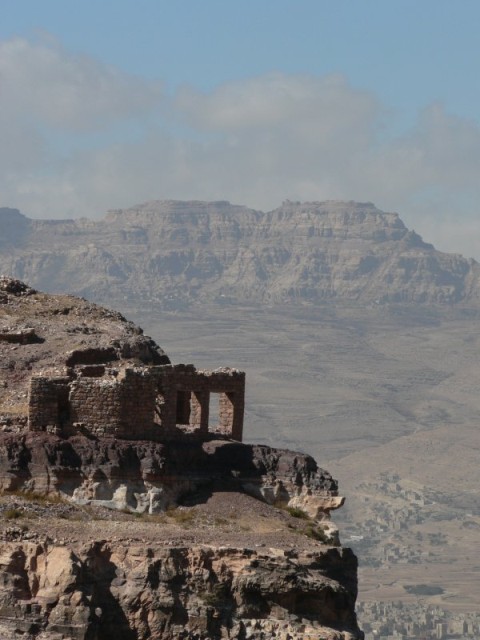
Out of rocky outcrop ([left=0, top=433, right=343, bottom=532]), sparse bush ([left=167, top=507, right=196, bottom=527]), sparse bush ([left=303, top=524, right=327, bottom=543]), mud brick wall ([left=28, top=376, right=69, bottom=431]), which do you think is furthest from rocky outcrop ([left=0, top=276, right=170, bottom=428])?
sparse bush ([left=303, top=524, right=327, bottom=543])

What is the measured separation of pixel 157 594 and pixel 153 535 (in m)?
1.74

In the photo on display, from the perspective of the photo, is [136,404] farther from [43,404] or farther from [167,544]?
[167,544]

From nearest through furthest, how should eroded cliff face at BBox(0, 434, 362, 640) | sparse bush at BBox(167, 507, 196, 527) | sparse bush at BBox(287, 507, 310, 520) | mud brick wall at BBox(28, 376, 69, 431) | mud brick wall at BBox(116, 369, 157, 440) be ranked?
eroded cliff face at BBox(0, 434, 362, 640)
sparse bush at BBox(167, 507, 196, 527)
mud brick wall at BBox(28, 376, 69, 431)
mud brick wall at BBox(116, 369, 157, 440)
sparse bush at BBox(287, 507, 310, 520)

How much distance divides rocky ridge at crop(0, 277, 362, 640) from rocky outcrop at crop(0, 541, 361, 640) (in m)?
0.03

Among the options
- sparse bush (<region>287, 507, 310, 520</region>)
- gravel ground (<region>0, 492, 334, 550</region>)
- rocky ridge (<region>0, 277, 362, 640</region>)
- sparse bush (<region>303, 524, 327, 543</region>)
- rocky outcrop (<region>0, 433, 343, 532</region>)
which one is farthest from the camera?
sparse bush (<region>287, 507, 310, 520</region>)

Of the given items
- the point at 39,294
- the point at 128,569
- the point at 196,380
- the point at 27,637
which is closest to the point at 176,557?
the point at 128,569

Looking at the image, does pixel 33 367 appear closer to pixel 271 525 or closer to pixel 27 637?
pixel 271 525

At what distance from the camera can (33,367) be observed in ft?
148

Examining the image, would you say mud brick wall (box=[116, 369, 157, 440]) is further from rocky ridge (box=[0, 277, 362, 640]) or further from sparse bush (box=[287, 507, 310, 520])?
sparse bush (box=[287, 507, 310, 520])

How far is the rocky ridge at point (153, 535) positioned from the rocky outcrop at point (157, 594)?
0.03 meters

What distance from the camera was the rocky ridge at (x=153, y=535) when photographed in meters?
36.3

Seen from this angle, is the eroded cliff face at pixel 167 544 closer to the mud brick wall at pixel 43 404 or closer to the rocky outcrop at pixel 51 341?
the mud brick wall at pixel 43 404

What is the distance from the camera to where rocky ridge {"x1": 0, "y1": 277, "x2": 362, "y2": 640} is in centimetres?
3631

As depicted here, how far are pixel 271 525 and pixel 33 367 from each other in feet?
23.6
